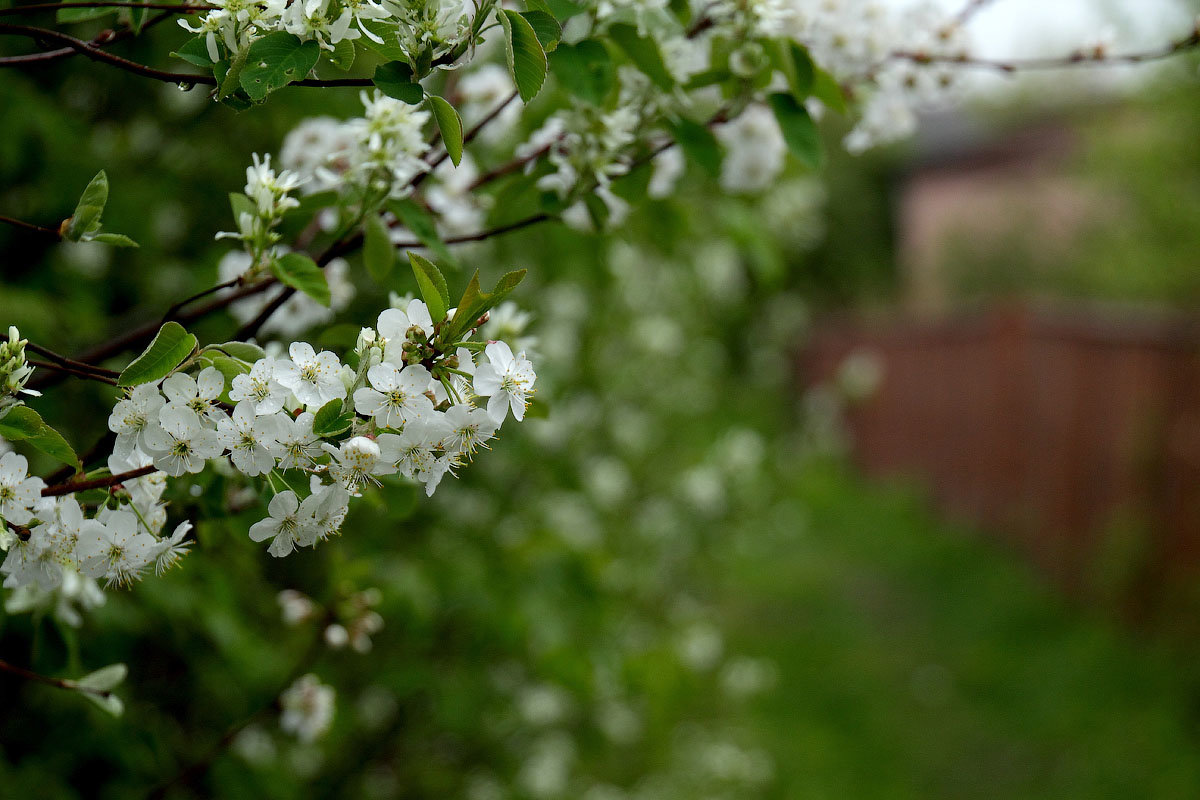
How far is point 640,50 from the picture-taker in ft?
4.09

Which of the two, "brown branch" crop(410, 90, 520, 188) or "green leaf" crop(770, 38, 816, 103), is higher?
"green leaf" crop(770, 38, 816, 103)

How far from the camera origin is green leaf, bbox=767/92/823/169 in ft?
4.62

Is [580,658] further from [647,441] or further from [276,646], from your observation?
[647,441]

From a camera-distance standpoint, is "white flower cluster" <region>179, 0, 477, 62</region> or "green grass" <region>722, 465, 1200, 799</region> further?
"green grass" <region>722, 465, 1200, 799</region>

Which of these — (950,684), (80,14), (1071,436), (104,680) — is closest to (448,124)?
(80,14)

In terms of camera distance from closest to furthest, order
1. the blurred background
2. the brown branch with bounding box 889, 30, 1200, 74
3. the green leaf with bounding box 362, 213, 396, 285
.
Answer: the green leaf with bounding box 362, 213, 396, 285, the brown branch with bounding box 889, 30, 1200, 74, the blurred background

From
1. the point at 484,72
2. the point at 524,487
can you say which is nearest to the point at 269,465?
the point at 484,72

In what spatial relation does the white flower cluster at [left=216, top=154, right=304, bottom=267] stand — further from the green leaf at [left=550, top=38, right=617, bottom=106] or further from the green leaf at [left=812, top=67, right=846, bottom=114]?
the green leaf at [left=812, top=67, right=846, bottom=114]

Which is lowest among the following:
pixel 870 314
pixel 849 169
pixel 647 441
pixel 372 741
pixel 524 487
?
pixel 870 314

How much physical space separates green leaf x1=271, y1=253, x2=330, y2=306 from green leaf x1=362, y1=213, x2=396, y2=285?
0.63ft

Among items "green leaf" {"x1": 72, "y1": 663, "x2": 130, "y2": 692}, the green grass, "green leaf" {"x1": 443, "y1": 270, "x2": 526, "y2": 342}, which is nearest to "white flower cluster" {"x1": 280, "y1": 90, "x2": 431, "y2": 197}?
"green leaf" {"x1": 443, "y1": 270, "x2": 526, "y2": 342}

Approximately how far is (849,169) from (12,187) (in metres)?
16.6

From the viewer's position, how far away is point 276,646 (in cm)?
270

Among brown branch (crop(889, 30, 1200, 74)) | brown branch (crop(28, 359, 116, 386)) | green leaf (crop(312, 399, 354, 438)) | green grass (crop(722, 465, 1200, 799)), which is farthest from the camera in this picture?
green grass (crop(722, 465, 1200, 799))
